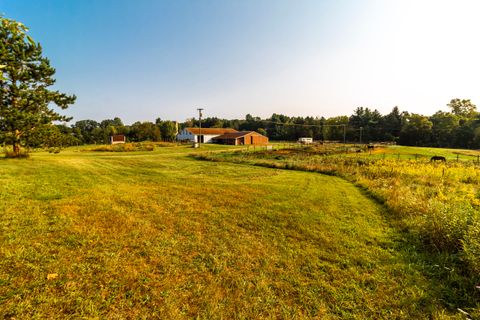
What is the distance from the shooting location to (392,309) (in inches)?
137

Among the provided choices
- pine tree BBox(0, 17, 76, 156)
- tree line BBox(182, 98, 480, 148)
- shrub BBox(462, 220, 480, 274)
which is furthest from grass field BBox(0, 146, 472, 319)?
tree line BBox(182, 98, 480, 148)

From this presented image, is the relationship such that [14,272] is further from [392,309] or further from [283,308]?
[392,309]

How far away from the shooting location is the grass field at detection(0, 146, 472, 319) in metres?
3.36

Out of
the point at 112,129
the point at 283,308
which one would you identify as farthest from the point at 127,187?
the point at 112,129

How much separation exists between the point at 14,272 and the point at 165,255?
2411 mm

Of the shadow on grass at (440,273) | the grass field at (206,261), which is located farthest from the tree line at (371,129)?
the shadow on grass at (440,273)

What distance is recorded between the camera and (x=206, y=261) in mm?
4547

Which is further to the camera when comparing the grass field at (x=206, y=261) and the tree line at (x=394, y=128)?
the tree line at (x=394, y=128)

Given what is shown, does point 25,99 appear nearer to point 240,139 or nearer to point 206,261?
point 206,261

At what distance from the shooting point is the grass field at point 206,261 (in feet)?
11.0

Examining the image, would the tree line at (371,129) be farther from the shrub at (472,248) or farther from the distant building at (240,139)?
the shrub at (472,248)

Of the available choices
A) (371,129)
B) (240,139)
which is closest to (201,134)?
(240,139)

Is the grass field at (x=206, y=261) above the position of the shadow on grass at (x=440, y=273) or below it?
above

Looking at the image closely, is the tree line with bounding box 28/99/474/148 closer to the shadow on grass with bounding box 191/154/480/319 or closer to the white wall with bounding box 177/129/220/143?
the white wall with bounding box 177/129/220/143
